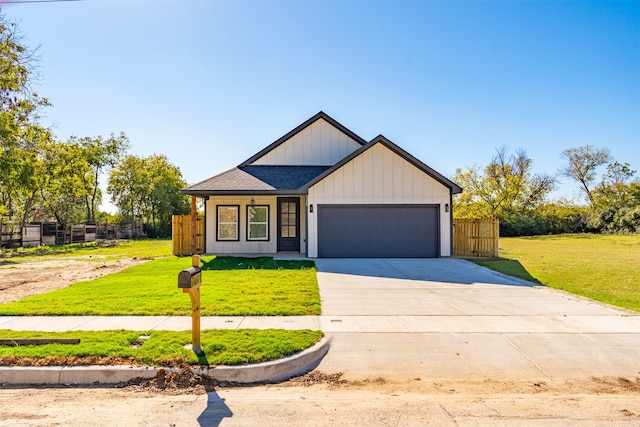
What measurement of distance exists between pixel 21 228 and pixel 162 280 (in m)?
18.7

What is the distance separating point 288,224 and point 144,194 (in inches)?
952

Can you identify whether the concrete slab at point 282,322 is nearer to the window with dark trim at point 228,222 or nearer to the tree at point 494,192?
the window with dark trim at point 228,222

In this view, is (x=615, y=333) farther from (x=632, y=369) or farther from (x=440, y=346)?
(x=440, y=346)

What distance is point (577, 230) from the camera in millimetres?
35906

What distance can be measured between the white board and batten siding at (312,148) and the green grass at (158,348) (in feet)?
44.1

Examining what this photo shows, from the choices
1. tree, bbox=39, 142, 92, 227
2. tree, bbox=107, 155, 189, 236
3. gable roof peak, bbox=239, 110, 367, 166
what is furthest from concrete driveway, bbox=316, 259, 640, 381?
tree, bbox=107, 155, 189, 236

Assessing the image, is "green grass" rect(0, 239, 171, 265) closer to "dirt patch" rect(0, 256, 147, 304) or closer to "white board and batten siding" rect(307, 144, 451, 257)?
"dirt patch" rect(0, 256, 147, 304)

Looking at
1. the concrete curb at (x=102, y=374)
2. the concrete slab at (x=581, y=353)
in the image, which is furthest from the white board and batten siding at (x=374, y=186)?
the concrete curb at (x=102, y=374)

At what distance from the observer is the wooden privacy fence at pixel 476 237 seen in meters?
16.0

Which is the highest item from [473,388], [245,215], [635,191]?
[635,191]

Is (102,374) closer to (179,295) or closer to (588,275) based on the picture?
(179,295)

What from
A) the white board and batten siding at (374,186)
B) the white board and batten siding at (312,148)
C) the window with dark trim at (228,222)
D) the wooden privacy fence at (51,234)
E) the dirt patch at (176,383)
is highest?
the white board and batten siding at (312,148)

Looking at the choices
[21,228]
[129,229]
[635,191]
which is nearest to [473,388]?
[21,228]

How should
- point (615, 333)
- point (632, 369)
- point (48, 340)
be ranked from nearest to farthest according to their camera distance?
point (632, 369) → point (48, 340) → point (615, 333)
